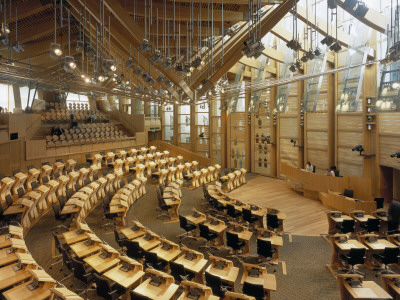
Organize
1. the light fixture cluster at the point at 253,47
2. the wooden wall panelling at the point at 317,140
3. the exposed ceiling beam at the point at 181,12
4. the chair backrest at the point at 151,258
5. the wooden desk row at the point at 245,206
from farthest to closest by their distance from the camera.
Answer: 1. the wooden wall panelling at the point at 317,140
2. the wooden desk row at the point at 245,206
3. the exposed ceiling beam at the point at 181,12
4. the chair backrest at the point at 151,258
5. the light fixture cluster at the point at 253,47

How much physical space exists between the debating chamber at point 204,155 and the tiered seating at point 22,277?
0.10 feet

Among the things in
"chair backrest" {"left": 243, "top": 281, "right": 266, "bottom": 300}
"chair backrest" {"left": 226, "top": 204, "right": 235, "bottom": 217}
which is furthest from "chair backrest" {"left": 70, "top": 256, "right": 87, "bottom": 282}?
"chair backrest" {"left": 226, "top": 204, "right": 235, "bottom": 217}

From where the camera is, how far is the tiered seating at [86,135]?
15320 mm

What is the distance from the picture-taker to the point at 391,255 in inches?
259

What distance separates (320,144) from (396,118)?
12.9ft

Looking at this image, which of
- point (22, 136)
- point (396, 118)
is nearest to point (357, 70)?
point (396, 118)

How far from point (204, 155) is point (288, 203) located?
9.15 metres

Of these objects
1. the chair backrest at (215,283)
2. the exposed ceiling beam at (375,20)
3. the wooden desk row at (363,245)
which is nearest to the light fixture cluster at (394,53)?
the exposed ceiling beam at (375,20)

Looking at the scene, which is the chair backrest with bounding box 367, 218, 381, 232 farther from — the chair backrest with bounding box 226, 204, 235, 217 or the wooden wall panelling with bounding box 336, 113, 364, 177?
the wooden wall panelling with bounding box 336, 113, 364, 177

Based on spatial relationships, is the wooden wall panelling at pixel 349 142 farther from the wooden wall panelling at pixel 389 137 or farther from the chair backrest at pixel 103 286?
the chair backrest at pixel 103 286

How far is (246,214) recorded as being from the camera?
9.28m

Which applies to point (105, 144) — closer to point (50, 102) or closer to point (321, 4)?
point (50, 102)

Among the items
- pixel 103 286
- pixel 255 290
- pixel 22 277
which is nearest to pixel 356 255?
pixel 255 290

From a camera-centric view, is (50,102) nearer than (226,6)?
No
